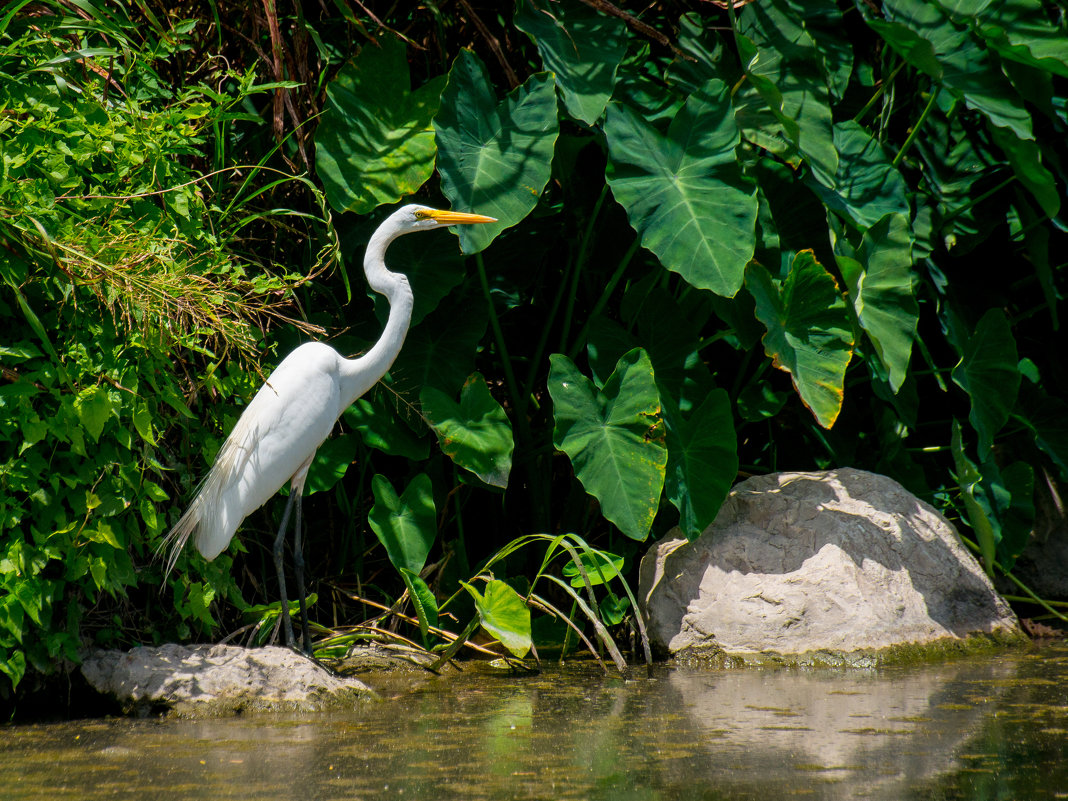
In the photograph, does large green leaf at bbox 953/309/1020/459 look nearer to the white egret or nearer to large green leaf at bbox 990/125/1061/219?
large green leaf at bbox 990/125/1061/219

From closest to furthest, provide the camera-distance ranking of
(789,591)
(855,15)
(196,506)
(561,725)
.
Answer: (561,725) → (196,506) → (789,591) → (855,15)

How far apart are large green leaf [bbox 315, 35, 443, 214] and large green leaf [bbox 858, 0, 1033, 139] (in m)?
1.72

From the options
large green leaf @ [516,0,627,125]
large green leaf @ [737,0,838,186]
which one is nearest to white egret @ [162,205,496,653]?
large green leaf @ [516,0,627,125]

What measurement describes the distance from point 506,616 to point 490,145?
5.66ft

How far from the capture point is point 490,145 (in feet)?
13.0

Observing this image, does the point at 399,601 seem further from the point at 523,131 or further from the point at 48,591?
the point at 523,131

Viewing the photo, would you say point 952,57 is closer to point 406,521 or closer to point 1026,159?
point 1026,159

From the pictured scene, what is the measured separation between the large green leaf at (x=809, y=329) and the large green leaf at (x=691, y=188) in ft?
0.51

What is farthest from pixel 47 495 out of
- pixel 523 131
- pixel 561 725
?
pixel 523 131

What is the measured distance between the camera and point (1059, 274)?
538 centimetres

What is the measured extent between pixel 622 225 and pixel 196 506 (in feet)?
7.30

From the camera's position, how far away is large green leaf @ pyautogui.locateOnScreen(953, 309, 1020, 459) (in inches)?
168

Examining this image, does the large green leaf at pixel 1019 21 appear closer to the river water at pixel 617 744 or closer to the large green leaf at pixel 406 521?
the river water at pixel 617 744

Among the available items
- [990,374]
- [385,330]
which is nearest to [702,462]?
[385,330]
